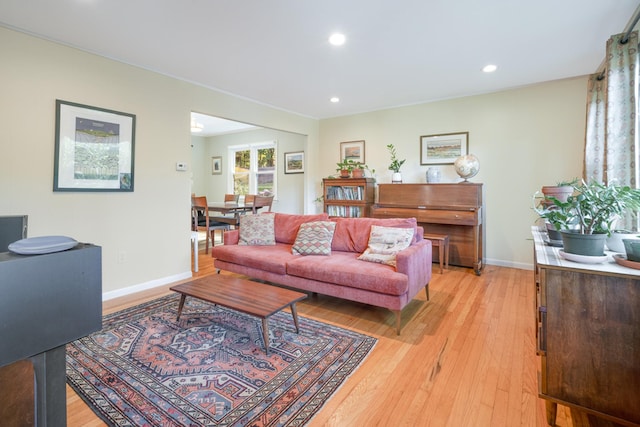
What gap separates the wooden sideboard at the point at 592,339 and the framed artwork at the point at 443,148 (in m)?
3.28

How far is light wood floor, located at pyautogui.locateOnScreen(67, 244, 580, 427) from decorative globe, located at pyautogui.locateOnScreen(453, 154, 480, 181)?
1621 mm

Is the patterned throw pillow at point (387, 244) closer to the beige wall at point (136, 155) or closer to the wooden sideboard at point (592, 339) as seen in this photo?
the wooden sideboard at point (592, 339)

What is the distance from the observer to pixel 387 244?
113 inches

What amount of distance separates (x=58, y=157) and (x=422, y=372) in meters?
3.45

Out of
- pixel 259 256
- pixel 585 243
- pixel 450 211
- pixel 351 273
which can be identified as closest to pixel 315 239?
pixel 259 256

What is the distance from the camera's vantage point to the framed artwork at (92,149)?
2.77 m

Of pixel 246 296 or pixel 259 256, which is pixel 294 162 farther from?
pixel 246 296

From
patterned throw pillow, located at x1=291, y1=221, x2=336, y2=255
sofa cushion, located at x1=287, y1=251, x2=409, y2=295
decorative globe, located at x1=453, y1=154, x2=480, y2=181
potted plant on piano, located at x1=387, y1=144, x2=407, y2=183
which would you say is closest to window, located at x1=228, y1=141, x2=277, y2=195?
potted plant on piano, located at x1=387, y1=144, x2=407, y2=183

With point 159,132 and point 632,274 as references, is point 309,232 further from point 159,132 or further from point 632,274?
point 632,274

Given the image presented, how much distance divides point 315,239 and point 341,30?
1950mm

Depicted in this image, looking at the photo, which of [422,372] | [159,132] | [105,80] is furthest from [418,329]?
[105,80]

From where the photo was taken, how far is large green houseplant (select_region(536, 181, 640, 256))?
1385mm

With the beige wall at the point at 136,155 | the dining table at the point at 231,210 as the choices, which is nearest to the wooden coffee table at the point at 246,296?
the beige wall at the point at 136,155

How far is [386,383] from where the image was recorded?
178cm
